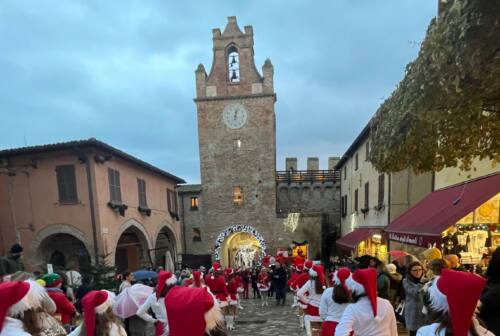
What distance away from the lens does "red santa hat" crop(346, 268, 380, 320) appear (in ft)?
10.3

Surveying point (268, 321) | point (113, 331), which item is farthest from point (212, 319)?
point (268, 321)

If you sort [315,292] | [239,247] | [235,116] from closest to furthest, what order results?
[315,292] → [235,116] → [239,247]

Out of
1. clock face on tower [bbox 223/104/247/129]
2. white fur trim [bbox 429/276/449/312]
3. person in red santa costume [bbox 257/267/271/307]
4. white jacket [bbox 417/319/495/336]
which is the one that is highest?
clock face on tower [bbox 223/104/247/129]

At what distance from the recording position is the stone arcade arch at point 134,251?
16595 mm

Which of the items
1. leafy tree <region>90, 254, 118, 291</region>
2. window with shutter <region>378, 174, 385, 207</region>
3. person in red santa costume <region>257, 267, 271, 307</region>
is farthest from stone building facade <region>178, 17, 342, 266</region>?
leafy tree <region>90, 254, 118, 291</region>

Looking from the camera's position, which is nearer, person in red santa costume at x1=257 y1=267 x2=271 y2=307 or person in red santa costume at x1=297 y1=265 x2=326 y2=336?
person in red santa costume at x1=297 y1=265 x2=326 y2=336

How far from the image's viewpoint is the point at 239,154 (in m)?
25.7

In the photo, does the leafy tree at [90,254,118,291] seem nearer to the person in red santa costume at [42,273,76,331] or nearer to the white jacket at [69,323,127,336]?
the person in red santa costume at [42,273,76,331]

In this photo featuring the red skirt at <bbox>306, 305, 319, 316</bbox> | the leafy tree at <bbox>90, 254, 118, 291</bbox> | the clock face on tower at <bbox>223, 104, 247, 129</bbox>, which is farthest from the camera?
the clock face on tower at <bbox>223, 104, 247, 129</bbox>

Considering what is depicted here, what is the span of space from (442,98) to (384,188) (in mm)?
10425

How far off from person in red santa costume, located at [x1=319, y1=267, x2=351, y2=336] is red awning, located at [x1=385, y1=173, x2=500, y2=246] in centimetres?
331

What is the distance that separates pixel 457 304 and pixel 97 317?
3224mm

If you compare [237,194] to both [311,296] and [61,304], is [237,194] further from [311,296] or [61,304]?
[61,304]

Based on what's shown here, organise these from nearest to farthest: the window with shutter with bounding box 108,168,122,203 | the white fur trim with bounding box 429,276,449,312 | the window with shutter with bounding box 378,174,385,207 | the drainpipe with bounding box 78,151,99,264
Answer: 1. the white fur trim with bounding box 429,276,449,312
2. the drainpipe with bounding box 78,151,99,264
3. the window with shutter with bounding box 108,168,122,203
4. the window with shutter with bounding box 378,174,385,207
